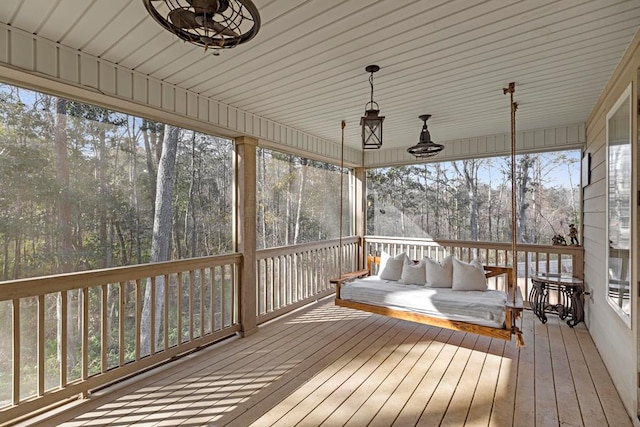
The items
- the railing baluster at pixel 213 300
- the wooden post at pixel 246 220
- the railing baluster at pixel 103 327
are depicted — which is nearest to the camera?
the railing baluster at pixel 103 327

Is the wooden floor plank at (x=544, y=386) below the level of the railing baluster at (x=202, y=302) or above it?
below

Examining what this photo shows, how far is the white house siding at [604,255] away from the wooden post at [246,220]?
3.56 metres

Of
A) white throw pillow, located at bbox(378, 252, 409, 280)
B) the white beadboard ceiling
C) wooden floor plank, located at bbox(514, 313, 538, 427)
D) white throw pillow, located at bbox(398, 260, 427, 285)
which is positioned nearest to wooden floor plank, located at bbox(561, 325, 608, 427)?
wooden floor plank, located at bbox(514, 313, 538, 427)

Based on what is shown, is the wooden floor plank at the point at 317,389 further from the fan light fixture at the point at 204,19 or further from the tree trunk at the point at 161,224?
the fan light fixture at the point at 204,19

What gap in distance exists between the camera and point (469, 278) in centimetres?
392

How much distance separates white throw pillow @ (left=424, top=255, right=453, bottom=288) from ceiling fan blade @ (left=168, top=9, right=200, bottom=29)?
12.1 ft

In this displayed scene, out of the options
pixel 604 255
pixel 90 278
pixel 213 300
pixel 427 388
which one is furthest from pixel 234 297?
pixel 604 255

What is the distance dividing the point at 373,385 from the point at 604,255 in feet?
8.52

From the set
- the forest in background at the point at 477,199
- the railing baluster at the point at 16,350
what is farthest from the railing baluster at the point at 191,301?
the forest in background at the point at 477,199

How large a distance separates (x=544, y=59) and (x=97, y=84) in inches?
143

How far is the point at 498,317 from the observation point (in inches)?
123

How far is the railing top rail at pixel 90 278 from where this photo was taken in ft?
7.48

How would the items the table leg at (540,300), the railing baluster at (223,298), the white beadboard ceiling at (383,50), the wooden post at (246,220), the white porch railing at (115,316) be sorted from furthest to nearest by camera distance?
the table leg at (540,300)
the wooden post at (246,220)
the railing baluster at (223,298)
the white porch railing at (115,316)
the white beadboard ceiling at (383,50)

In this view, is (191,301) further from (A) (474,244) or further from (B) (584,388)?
(A) (474,244)
